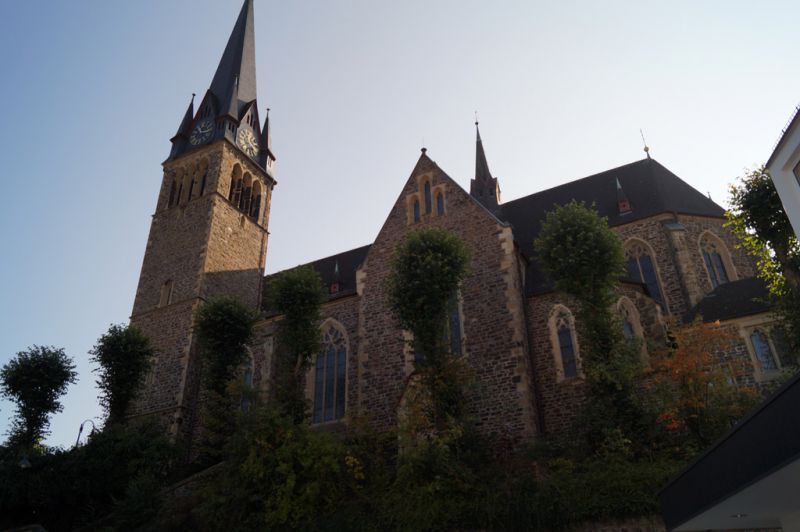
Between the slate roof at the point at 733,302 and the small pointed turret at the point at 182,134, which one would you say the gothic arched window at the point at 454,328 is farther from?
the small pointed turret at the point at 182,134

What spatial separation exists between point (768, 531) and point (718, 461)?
519 centimetres

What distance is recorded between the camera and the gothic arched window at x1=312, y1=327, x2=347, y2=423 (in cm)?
2369

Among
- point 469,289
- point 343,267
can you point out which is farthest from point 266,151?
point 469,289

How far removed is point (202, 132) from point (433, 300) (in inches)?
918

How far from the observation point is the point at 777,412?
684 centimetres

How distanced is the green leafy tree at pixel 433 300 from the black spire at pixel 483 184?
41.4ft

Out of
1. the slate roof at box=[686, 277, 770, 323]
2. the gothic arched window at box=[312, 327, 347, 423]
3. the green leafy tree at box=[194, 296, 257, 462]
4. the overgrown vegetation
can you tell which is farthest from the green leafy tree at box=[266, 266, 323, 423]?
the slate roof at box=[686, 277, 770, 323]

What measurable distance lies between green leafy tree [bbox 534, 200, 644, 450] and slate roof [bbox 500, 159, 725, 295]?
11.0 feet

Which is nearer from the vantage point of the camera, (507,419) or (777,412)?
(777,412)

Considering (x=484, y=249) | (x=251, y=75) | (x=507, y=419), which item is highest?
(x=251, y=75)

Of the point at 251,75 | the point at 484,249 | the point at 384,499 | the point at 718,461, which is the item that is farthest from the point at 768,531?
the point at 251,75

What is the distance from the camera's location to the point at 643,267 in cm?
2403

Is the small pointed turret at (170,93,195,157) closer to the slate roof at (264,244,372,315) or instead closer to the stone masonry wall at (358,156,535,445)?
the slate roof at (264,244,372,315)

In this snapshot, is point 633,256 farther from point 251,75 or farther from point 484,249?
point 251,75
